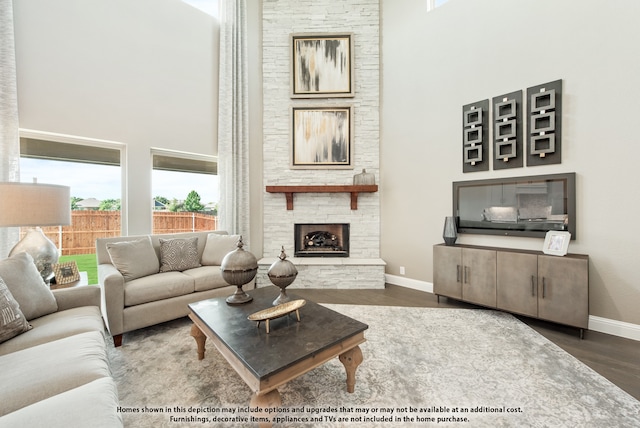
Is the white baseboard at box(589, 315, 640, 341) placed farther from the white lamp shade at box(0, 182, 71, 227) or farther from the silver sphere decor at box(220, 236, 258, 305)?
the white lamp shade at box(0, 182, 71, 227)

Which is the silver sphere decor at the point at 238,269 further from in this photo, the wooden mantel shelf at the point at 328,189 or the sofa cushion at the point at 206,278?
the wooden mantel shelf at the point at 328,189

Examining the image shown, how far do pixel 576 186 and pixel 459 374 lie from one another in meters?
2.34

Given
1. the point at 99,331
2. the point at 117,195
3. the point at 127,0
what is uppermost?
the point at 127,0

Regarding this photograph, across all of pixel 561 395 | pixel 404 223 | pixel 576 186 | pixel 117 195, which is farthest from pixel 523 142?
pixel 117 195

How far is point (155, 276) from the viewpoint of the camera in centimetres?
270

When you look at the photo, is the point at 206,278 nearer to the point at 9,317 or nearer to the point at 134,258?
the point at 134,258

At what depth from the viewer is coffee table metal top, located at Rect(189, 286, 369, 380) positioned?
51.2 inches

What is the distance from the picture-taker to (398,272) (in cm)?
416

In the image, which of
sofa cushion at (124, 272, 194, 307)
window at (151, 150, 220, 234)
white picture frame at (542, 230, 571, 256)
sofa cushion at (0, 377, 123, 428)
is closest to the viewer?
sofa cushion at (0, 377, 123, 428)

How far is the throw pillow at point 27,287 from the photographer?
5.40 feet

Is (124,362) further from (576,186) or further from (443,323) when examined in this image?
(576,186)

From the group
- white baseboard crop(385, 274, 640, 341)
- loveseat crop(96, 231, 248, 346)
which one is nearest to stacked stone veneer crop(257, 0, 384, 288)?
loveseat crop(96, 231, 248, 346)

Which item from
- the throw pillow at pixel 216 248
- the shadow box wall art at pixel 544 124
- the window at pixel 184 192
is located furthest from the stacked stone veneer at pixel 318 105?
the shadow box wall art at pixel 544 124

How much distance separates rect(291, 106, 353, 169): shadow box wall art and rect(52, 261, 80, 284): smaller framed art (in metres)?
3.02
